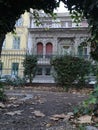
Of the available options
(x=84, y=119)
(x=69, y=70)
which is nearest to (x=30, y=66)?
(x=69, y=70)

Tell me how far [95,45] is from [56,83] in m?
9.17

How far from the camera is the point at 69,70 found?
1405 centimetres

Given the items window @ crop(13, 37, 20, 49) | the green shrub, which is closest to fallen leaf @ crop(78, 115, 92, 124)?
the green shrub

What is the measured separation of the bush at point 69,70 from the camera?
14023 millimetres

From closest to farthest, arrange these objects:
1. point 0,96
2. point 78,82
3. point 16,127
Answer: point 16,127, point 0,96, point 78,82

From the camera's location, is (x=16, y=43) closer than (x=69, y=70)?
No

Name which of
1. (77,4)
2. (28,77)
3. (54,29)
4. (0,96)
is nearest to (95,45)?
(77,4)

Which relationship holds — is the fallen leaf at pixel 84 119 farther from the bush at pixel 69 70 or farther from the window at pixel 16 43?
the window at pixel 16 43

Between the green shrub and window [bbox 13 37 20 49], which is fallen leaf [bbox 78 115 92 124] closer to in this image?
the green shrub

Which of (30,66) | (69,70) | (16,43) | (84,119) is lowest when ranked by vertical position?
(84,119)

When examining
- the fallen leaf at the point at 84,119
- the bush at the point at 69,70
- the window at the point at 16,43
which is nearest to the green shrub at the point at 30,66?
the bush at the point at 69,70

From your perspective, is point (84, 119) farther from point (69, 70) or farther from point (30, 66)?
point (30, 66)

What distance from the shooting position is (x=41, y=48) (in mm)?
49219

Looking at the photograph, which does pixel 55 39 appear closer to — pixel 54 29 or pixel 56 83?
pixel 54 29
